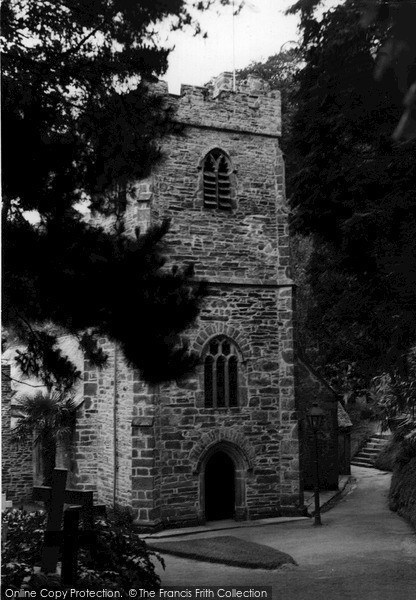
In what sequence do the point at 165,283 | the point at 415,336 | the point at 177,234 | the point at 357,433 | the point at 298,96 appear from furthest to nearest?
the point at 357,433 → the point at 177,234 → the point at 415,336 → the point at 298,96 → the point at 165,283

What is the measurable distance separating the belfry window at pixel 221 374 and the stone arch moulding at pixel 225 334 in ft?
0.36

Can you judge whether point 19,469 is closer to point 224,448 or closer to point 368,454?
point 224,448

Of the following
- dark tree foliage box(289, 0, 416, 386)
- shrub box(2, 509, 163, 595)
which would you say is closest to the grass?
shrub box(2, 509, 163, 595)

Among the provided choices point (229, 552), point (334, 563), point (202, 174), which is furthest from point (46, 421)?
point (334, 563)

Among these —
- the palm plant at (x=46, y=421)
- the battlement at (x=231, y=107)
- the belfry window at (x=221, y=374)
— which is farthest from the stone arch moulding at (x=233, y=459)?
the battlement at (x=231, y=107)

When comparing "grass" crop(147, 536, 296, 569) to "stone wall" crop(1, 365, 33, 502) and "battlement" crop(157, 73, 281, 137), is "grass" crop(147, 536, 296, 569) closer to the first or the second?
"stone wall" crop(1, 365, 33, 502)

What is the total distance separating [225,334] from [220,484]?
9.84ft

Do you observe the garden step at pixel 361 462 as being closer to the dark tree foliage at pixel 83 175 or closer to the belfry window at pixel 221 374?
the belfry window at pixel 221 374

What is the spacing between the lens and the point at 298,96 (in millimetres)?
6727

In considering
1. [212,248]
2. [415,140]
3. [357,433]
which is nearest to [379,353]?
[415,140]

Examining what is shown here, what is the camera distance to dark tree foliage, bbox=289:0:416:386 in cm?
542

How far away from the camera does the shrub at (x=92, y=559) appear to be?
18.7ft

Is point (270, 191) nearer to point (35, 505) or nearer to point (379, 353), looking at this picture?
point (379, 353)

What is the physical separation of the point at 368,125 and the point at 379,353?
3351mm
